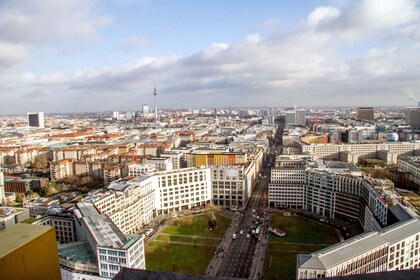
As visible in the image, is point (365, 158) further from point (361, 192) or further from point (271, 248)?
point (271, 248)

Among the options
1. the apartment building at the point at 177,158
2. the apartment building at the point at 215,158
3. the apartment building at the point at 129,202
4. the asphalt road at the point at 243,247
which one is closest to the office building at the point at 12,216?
the apartment building at the point at 129,202

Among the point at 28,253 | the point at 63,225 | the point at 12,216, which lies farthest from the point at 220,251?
the point at 28,253

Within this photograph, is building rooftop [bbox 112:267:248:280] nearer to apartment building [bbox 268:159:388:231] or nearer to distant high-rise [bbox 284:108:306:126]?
apartment building [bbox 268:159:388:231]

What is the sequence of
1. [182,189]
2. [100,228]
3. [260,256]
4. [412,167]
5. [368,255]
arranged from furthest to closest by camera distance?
[412,167] → [182,189] → [260,256] → [100,228] → [368,255]

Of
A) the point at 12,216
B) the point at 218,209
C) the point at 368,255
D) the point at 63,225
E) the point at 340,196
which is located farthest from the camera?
the point at 218,209

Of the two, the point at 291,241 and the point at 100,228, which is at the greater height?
the point at 100,228

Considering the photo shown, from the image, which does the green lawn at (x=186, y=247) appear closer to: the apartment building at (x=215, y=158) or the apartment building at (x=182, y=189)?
the apartment building at (x=182, y=189)

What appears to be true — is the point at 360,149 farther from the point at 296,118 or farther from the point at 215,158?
the point at 296,118

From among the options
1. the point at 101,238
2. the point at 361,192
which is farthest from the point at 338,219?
the point at 101,238
